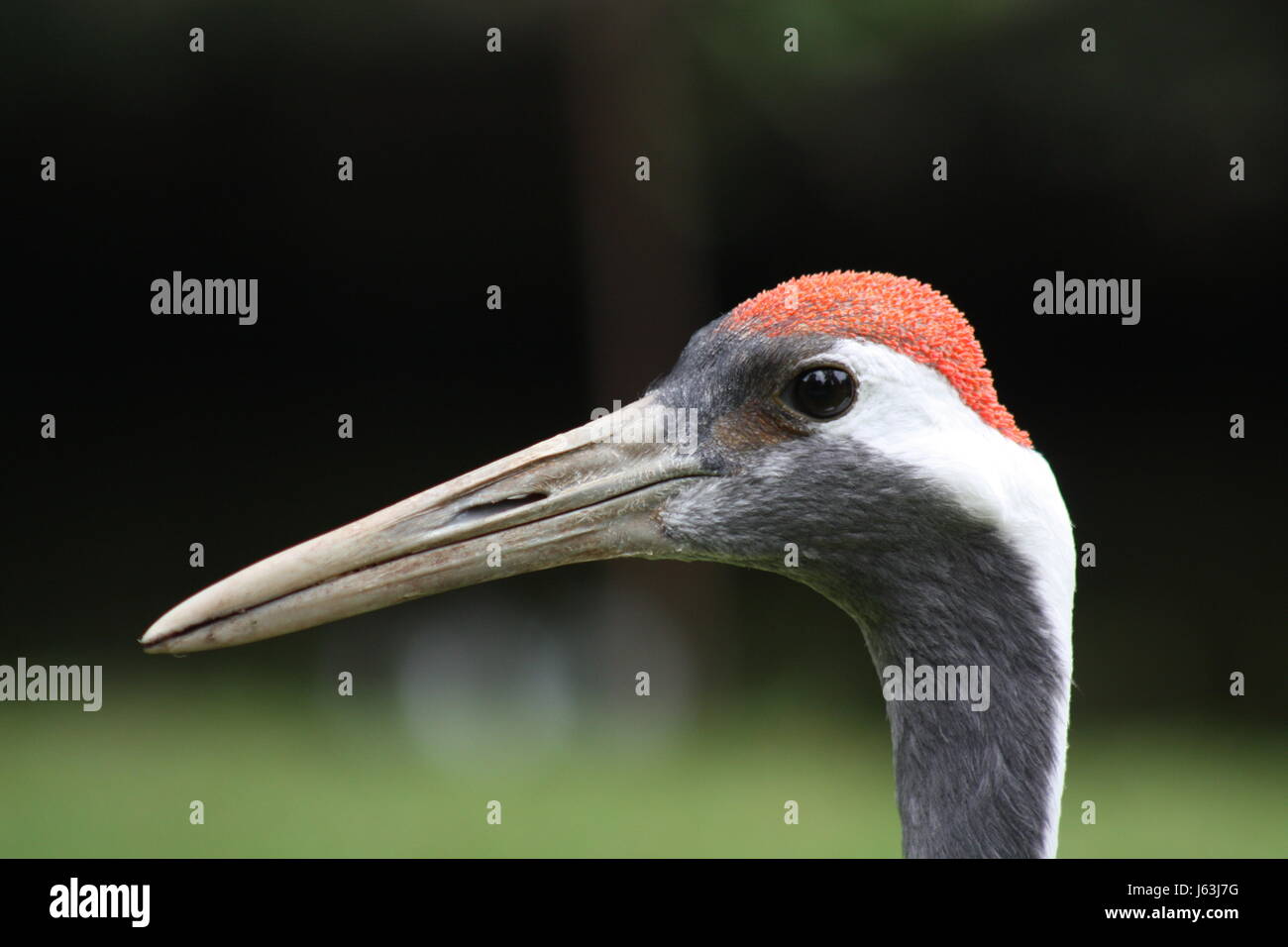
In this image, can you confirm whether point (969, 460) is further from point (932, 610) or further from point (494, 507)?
point (494, 507)

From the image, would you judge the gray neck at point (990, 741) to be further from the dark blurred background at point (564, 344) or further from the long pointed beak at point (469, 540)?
the dark blurred background at point (564, 344)

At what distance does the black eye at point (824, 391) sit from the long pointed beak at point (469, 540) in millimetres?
242

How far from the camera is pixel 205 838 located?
19.1 ft

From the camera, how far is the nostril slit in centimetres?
270

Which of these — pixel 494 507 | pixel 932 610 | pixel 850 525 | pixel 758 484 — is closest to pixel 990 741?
pixel 932 610

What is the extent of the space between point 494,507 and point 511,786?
4.08 m

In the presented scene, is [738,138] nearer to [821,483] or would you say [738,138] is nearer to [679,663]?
[679,663]

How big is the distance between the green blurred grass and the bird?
3195mm

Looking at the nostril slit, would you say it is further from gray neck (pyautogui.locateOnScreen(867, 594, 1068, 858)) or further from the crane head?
gray neck (pyautogui.locateOnScreen(867, 594, 1068, 858))

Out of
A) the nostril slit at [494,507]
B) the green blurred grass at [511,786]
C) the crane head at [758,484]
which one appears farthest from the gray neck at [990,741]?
the green blurred grass at [511,786]

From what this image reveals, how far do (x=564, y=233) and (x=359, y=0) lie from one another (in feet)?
4.97

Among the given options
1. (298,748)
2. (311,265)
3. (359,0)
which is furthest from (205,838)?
(359,0)

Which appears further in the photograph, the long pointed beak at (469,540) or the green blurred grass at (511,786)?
the green blurred grass at (511,786)

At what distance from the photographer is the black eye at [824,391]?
2625mm
